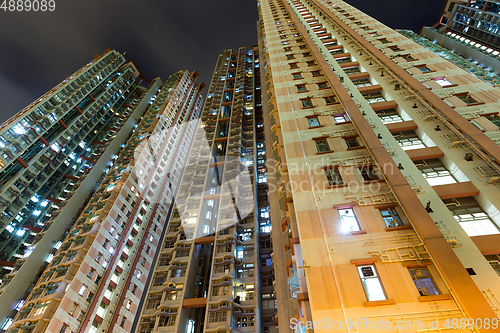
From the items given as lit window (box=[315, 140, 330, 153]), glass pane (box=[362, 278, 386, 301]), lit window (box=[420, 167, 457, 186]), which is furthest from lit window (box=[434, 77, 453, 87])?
glass pane (box=[362, 278, 386, 301])

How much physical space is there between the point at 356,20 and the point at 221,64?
52343 mm

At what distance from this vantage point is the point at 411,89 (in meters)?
20.8

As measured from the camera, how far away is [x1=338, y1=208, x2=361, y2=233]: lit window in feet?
41.2

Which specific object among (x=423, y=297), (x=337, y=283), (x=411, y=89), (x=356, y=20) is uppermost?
(x=356, y=20)

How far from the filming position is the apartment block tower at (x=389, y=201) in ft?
31.9

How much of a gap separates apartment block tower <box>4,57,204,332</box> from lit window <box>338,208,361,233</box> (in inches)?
1473

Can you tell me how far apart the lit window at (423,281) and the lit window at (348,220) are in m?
2.78

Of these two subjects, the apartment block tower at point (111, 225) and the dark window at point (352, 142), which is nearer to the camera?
the dark window at point (352, 142)

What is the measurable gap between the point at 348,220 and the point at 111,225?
43.3m

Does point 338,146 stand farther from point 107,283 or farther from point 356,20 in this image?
point 107,283

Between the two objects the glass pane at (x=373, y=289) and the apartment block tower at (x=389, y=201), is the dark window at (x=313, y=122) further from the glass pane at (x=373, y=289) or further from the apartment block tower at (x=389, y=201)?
the glass pane at (x=373, y=289)

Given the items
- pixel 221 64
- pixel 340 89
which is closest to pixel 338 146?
pixel 340 89

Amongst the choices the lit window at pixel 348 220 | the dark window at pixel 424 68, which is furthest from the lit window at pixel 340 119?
the dark window at pixel 424 68

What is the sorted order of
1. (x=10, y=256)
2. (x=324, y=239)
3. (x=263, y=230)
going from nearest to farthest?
(x=324, y=239), (x=263, y=230), (x=10, y=256)
